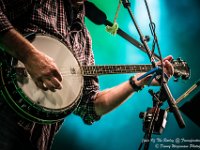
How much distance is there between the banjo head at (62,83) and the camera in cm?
159

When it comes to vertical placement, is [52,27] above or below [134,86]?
above

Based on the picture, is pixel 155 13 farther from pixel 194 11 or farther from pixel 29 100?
pixel 29 100

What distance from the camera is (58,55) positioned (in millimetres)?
1891

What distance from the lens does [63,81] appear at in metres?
1.88

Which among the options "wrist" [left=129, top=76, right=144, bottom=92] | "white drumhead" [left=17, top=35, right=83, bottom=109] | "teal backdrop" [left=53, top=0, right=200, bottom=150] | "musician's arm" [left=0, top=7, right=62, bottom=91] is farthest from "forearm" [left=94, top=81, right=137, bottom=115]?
"teal backdrop" [left=53, top=0, right=200, bottom=150]

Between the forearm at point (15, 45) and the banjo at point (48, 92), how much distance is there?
0.18ft

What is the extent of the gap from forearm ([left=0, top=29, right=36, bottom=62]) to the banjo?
54 mm

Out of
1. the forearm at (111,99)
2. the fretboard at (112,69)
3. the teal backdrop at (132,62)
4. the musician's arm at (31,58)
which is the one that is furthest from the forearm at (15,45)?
the teal backdrop at (132,62)

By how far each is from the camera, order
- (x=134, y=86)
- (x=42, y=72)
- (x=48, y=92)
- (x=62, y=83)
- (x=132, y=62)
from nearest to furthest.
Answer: (x=42, y=72) < (x=48, y=92) < (x=62, y=83) < (x=134, y=86) < (x=132, y=62)

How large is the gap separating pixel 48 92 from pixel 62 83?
188 millimetres

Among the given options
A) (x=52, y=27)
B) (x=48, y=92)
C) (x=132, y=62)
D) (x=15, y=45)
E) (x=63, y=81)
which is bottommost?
(x=48, y=92)

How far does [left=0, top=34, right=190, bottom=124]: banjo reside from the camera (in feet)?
5.00

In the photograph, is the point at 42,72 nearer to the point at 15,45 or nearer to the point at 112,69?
the point at 15,45

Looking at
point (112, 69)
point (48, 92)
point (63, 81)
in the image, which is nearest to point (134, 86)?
point (112, 69)
